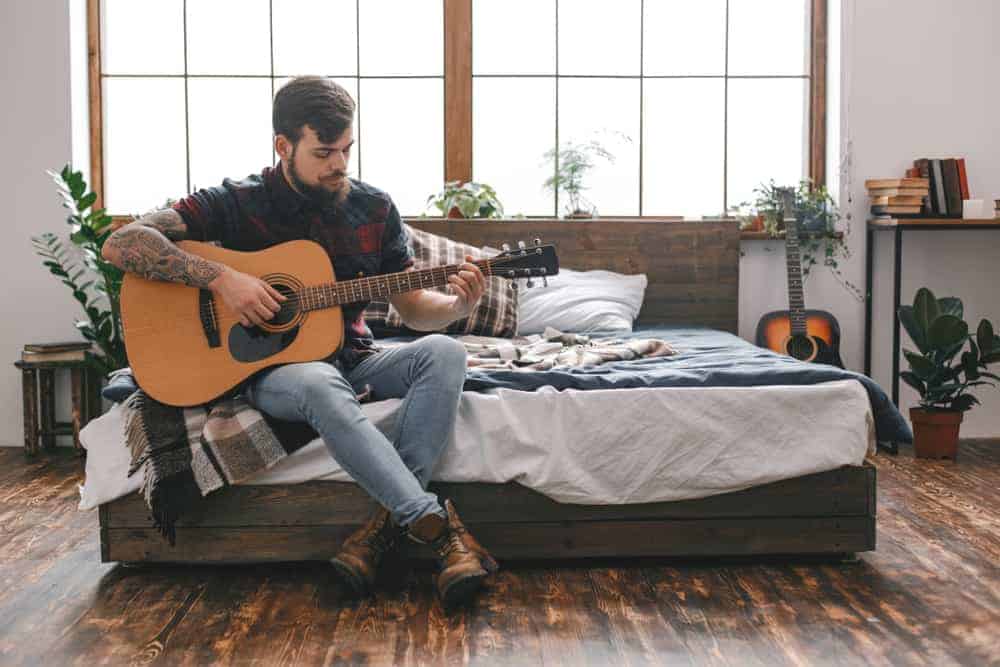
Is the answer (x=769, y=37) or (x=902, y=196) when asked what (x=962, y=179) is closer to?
(x=902, y=196)

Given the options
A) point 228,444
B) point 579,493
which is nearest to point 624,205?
point 579,493

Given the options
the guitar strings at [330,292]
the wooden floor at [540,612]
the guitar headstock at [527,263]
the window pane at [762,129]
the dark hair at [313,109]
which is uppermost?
the window pane at [762,129]

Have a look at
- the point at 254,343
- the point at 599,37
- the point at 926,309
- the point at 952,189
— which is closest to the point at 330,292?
the point at 254,343

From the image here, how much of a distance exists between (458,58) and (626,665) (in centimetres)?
306

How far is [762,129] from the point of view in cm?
444

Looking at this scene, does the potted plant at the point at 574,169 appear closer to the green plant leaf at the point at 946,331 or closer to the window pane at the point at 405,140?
the window pane at the point at 405,140

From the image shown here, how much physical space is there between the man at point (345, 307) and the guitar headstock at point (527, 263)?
63 millimetres

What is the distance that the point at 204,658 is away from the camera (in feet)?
6.13

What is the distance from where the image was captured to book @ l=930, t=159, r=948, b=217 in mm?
4105

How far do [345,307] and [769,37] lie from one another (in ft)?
9.04

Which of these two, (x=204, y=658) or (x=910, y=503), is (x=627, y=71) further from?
(x=204, y=658)

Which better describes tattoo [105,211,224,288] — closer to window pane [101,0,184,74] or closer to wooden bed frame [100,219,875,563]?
wooden bed frame [100,219,875,563]

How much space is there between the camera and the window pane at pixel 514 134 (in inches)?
173

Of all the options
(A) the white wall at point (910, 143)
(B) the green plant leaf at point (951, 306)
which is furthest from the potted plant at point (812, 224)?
(B) the green plant leaf at point (951, 306)
